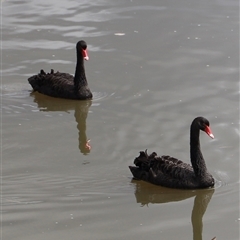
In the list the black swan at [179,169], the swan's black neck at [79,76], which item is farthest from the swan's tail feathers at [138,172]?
the swan's black neck at [79,76]

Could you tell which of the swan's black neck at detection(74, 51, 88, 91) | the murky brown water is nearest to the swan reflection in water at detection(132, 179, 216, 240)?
the murky brown water

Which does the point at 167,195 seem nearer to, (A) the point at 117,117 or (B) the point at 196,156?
(B) the point at 196,156

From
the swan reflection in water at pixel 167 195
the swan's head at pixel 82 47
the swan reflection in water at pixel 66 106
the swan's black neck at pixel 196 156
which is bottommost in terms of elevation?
the swan reflection in water at pixel 167 195

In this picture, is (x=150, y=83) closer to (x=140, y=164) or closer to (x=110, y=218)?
(x=140, y=164)

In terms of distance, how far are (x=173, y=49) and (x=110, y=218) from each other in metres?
4.85

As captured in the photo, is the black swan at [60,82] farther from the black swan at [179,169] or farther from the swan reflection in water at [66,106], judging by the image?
the black swan at [179,169]

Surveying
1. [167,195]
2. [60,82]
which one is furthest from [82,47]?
[167,195]

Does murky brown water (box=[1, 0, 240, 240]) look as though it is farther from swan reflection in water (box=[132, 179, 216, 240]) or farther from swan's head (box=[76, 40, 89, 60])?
swan's head (box=[76, 40, 89, 60])

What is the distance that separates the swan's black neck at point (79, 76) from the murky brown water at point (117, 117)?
0.76 feet

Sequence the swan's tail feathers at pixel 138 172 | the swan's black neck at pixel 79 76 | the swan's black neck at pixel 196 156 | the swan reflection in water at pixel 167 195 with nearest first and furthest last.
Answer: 1. the swan reflection in water at pixel 167 195
2. the swan's black neck at pixel 196 156
3. the swan's tail feathers at pixel 138 172
4. the swan's black neck at pixel 79 76

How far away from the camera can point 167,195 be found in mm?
7562

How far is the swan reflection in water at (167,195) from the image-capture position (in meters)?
7.34

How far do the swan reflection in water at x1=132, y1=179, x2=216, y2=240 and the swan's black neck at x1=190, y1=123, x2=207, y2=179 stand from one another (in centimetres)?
17

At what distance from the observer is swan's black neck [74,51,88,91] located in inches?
393
